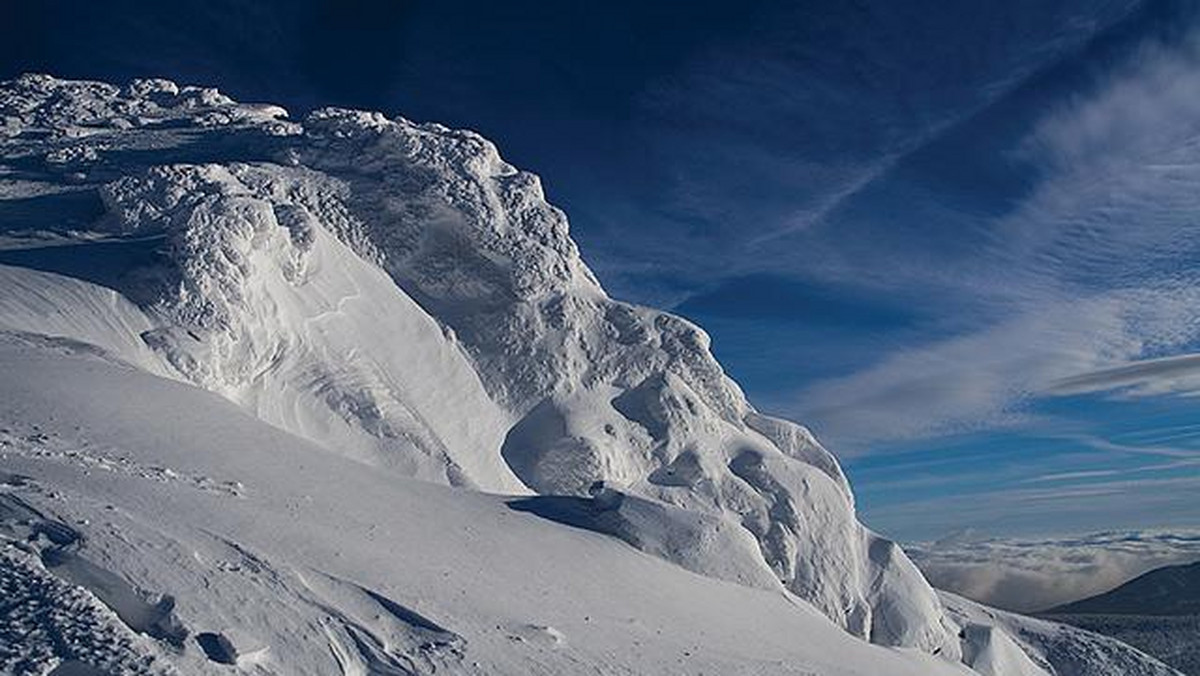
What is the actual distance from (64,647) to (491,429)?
55.7 feet

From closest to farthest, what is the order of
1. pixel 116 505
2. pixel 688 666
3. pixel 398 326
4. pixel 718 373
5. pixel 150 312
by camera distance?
pixel 116 505
pixel 688 666
pixel 150 312
pixel 398 326
pixel 718 373

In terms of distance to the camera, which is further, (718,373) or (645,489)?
(718,373)

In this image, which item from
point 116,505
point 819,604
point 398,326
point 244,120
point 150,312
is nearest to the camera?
point 116,505

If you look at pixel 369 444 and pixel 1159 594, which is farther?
pixel 1159 594

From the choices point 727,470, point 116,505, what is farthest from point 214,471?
point 727,470

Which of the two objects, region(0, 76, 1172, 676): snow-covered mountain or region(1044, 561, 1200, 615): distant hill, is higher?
region(1044, 561, 1200, 615): distant hill

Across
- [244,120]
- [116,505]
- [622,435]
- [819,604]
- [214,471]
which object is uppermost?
[244,120]

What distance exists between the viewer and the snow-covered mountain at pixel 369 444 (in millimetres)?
10906

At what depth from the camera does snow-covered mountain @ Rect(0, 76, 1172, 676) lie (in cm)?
1091

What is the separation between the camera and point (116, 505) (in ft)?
37.7

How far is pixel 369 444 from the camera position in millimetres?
21266

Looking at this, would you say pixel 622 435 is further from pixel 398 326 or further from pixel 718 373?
pixel 398 326

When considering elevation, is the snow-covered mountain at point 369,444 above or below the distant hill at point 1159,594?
below

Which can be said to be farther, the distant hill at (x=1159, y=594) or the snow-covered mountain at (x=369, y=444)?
the distant hill at (x=1159, y=594)
